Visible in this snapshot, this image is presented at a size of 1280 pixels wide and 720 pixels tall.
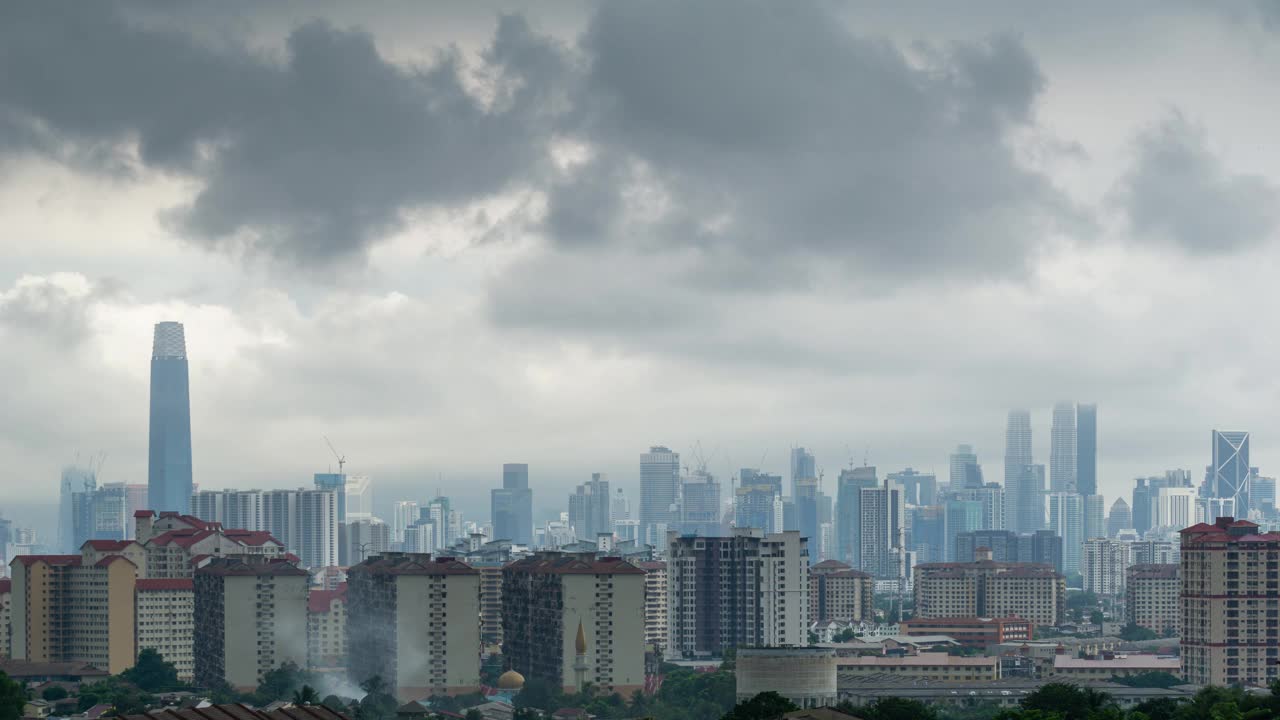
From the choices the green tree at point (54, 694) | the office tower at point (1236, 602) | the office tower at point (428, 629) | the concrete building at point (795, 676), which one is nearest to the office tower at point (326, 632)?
the office tower at point (428, 629)

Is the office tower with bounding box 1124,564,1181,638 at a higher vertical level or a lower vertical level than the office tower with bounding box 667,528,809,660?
lower

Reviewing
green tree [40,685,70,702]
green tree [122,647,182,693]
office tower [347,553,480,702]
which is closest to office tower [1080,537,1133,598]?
office tower [347,553,480,702]

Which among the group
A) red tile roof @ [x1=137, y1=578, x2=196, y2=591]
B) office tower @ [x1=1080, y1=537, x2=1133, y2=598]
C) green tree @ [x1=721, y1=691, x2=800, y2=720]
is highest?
red tile roof @ [x1=137, y1=578, x2=196, y2=591]

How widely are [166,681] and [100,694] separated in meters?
8.81

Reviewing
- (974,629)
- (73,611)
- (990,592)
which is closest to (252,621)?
(73,611)

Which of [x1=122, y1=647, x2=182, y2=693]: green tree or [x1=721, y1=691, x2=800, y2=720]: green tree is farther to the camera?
[x1=122, y1=647, x2=182, y2=693]: green tree

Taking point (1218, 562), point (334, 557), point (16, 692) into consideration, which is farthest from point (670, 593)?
point (334, 557)

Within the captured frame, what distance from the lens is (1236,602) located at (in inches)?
3351

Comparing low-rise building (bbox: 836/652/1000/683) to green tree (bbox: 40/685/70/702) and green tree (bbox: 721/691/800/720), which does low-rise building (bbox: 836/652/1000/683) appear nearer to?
green tree (bbox: 40/685/70/702)

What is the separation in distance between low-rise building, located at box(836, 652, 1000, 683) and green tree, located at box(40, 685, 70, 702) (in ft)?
112

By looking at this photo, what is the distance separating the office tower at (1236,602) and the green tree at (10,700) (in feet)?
150

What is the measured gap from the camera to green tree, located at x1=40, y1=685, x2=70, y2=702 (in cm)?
7994

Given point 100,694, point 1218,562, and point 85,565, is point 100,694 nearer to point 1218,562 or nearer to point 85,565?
point 85,565

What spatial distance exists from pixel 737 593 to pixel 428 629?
2410 centimetres
